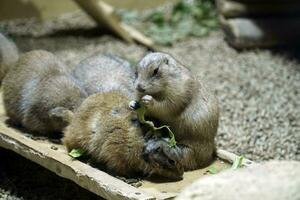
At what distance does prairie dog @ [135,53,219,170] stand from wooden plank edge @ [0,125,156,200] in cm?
39

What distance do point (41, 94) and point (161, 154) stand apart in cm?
Answer: 140

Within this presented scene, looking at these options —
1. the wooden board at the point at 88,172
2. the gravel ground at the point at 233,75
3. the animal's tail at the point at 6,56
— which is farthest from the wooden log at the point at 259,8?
the wooden board at the point at 88,172

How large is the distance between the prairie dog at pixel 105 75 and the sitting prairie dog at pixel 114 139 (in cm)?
42

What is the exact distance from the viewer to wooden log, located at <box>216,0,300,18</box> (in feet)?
30.3

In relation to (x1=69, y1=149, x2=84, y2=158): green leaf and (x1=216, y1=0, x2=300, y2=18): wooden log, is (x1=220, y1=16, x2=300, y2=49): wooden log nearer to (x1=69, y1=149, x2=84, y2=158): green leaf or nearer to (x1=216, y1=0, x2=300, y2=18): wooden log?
(x1=216, y1=0, x2=300, y2=18): wooden log

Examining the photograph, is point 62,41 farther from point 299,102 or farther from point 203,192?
point 203,192

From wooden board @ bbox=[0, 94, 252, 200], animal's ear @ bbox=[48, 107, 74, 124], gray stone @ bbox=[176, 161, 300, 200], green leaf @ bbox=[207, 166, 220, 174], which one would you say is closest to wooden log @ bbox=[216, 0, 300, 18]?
wooden board @ bbox=[0, 94, 252, 200]

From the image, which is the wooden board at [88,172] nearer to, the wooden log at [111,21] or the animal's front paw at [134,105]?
the animal's front paw at [134,105]

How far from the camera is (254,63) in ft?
28.4

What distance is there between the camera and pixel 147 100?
453cm

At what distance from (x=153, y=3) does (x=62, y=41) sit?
2232 millimetres

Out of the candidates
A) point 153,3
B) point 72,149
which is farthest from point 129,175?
point 153,3

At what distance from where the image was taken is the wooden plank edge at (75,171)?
4402 mm

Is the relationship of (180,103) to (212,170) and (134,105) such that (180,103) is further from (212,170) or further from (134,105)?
(212,170)
